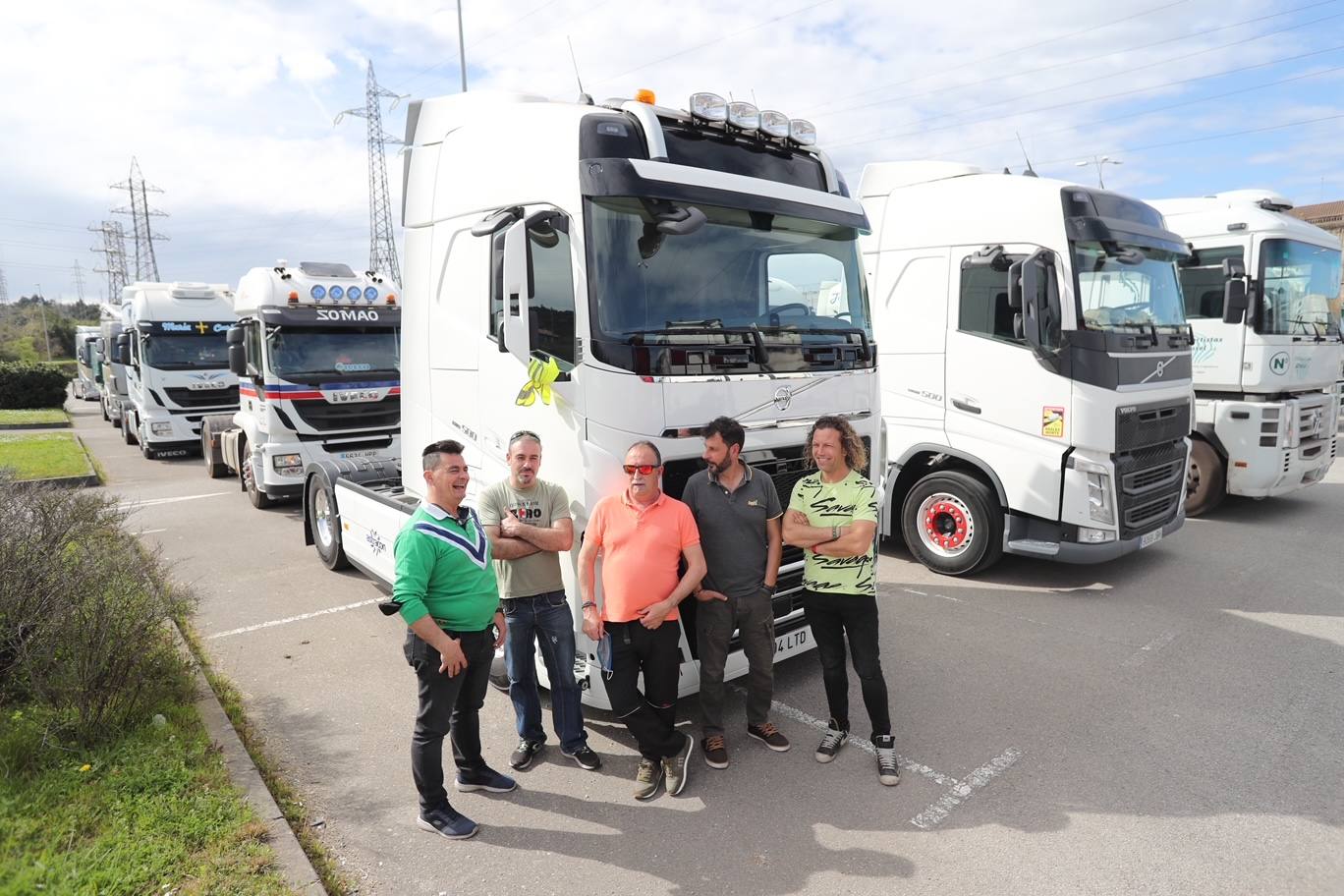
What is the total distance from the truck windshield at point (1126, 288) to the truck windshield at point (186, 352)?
1423cm

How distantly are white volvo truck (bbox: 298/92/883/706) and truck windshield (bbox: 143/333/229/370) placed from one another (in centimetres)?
1184

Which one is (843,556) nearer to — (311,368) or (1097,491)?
(1097,491)

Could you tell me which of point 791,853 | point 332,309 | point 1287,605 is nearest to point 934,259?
point 1287,605

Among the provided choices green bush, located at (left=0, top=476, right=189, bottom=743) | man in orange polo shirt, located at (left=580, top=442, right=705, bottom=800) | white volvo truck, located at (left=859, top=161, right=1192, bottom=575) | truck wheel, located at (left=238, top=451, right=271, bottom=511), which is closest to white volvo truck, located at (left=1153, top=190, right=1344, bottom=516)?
white volvo truck, located at (left=859, top=161, right=1192, bottom=575)

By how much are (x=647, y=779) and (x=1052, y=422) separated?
4.56 meters

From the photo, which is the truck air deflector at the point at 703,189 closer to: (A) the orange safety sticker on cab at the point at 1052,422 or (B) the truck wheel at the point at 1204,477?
(A) the orange safety sticker on cab at the point at 1052,422

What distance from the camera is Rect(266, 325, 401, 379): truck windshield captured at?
9.83 metres

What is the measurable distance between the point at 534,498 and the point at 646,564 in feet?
2.27

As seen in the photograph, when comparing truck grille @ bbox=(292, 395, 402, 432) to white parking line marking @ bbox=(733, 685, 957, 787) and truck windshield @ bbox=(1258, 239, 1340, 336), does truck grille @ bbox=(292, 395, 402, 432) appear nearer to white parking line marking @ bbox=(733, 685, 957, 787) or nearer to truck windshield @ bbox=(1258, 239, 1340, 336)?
white parking line marking @ bbox=(733, 685, 957, 787)

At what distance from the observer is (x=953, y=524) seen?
7.38m

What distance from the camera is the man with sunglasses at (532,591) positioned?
3961 mm

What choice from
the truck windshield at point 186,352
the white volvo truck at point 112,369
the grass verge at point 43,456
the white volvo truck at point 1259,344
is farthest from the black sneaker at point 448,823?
the white volvo truck at point 112,369

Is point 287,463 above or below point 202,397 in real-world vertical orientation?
below

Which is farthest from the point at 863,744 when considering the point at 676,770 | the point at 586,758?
the point at 586,758
